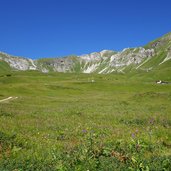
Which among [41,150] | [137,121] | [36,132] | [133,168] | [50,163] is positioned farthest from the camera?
[137,121]

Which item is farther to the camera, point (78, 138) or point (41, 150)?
point (78, 138)

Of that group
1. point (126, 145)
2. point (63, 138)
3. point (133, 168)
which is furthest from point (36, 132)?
point (133, 168)

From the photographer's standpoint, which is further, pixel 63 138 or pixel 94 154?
pixel 63 138

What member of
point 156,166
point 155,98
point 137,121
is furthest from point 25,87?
point 156,166

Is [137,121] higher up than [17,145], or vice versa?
[17,145]

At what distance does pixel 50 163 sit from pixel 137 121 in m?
16.3

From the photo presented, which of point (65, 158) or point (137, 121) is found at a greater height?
point (65, 158)

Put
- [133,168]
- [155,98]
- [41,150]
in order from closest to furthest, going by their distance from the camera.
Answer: [133,168], [41,150], [155,98]

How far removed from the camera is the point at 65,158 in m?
11.6

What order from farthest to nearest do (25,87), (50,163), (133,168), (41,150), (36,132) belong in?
(25,87)
(36,132)
(41,150)
(50,163)
(133,168)

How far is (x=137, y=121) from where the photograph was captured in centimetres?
2644

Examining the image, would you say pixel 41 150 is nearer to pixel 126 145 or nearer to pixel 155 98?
pixel 126 145

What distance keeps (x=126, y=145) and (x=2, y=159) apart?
5.75m

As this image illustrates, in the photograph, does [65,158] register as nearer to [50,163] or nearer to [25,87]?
[50,163]
